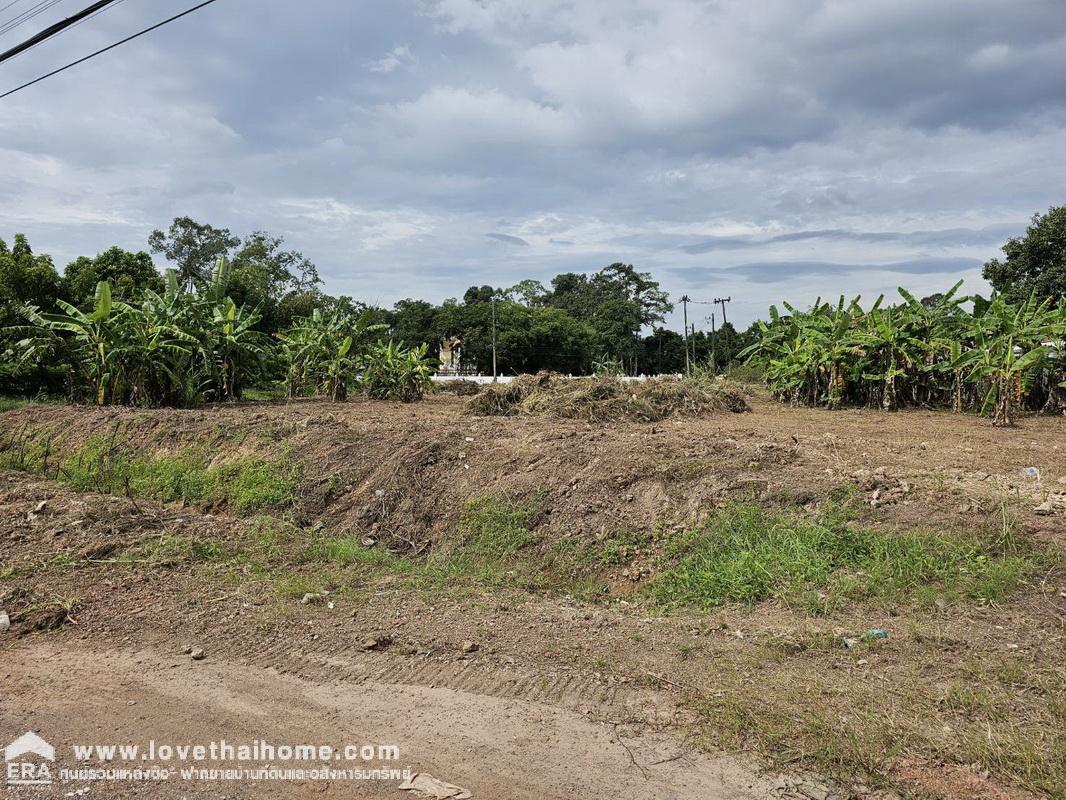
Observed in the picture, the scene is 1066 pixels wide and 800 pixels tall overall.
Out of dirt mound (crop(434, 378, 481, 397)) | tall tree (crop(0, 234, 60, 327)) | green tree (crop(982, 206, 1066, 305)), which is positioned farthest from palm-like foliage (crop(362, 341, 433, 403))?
green tree (crop(982, 206, 1066, 305))

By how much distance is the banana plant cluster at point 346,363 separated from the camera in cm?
1532

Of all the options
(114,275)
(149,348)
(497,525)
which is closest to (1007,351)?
(497,525)

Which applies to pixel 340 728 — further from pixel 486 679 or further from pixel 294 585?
pixel 294 585

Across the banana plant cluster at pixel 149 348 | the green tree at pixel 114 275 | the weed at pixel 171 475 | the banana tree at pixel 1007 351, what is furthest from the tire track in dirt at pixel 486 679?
the green tree at pixel 114 275

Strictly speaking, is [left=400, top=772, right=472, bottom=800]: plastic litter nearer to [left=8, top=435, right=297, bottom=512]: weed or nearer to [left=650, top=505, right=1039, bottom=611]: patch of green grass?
[left=650, top=505, right=1039, bottom=611]: patch of green grass

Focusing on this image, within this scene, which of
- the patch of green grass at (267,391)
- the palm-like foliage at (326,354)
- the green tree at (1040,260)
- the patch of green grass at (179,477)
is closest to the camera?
the patch of green grass at (179,477)

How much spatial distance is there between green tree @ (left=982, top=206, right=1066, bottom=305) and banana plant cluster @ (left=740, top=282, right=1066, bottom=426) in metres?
9.76

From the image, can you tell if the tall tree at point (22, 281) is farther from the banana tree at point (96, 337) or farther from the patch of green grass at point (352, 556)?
the patch of green grass at point (352, 556)

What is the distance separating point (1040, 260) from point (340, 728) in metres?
27.9

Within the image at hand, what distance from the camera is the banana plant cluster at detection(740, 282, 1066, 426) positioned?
11.2 metres

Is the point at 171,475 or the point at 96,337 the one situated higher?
the point at 96,337

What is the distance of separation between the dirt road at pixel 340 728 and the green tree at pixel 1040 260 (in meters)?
24.3

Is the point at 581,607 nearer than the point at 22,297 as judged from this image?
Yes

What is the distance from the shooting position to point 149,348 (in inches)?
453
